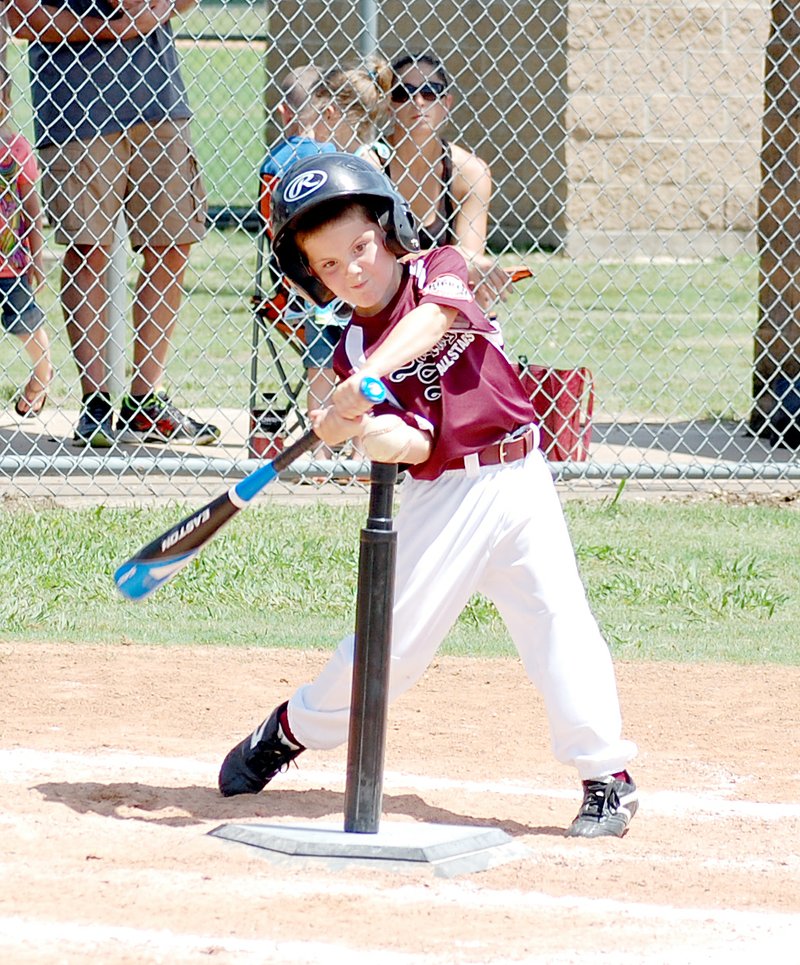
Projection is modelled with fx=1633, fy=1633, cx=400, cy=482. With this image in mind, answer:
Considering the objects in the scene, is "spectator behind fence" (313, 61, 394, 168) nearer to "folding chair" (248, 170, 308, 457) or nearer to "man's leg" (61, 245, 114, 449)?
"folding chair" (248, 170, 308, 457)

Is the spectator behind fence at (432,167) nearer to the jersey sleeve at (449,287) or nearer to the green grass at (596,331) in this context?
the green grass at (596,331)

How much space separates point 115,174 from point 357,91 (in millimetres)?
1161

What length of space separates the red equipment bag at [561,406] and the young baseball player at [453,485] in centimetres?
351

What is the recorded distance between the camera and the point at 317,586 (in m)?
5.80

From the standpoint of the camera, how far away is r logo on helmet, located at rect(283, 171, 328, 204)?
3271mm

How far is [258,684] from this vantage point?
16.1 ft

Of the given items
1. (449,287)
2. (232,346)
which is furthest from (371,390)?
(232,346)

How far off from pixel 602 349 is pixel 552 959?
845cm

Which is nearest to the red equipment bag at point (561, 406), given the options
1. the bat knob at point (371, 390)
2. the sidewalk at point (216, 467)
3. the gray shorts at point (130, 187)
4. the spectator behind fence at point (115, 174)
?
the sidewalk at point (216, 467)

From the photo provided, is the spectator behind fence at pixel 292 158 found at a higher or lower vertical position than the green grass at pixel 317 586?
higher

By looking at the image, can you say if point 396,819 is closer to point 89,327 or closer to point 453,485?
point 453,485

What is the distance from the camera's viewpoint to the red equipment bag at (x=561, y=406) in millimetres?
7148

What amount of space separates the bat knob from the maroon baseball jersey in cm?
31

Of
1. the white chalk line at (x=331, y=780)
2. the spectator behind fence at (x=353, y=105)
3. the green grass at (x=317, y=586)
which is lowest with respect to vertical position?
the white chalk line at (x=331, y=780)
